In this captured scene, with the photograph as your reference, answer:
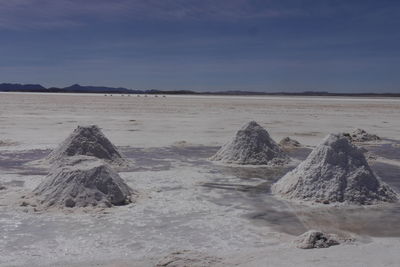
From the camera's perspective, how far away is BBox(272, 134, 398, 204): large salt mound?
26.4 ft

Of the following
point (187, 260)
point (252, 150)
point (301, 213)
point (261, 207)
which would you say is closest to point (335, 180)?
point (301, 213)

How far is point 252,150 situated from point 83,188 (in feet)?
17.6

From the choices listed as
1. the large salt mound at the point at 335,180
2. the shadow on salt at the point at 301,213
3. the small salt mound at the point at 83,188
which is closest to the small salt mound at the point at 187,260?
the shadow on salt at the point at 301,213

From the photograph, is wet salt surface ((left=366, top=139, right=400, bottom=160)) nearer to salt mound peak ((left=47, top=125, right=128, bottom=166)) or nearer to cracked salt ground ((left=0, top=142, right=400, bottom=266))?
cracked salt ground ((left=0, top=142, right=400, bottom=266))

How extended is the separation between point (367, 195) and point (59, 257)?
5.24m

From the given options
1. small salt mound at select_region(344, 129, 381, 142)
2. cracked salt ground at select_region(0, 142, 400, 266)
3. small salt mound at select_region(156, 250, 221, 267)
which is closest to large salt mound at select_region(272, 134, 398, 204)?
cracked salt ground at select_region(0, 142, 400, 266)

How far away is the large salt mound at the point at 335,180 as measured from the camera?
8.05 metres

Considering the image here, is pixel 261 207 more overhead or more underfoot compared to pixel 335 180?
more underfoot

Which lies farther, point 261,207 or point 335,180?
point 335,180

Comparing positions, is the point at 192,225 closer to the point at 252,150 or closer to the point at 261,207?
the point at 261,207

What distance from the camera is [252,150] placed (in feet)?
38.9

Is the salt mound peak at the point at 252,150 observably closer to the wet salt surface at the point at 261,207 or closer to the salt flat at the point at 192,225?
the wet salt surface at the point at 261,207

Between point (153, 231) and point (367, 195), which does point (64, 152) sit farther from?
point (367, 195)

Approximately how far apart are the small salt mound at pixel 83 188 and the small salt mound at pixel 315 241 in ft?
10.2
